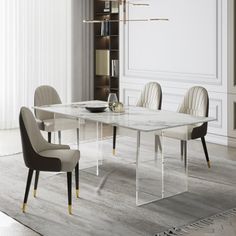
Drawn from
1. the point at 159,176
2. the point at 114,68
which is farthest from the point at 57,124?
the point at 114,68

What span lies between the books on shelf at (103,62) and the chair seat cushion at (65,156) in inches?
167

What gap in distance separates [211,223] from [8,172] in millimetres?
2173

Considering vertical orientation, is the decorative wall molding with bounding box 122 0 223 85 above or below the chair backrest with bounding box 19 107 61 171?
above

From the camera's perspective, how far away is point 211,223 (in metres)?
3.43

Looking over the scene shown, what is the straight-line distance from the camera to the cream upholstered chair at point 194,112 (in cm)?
461

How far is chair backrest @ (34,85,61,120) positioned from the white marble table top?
22.3 inches

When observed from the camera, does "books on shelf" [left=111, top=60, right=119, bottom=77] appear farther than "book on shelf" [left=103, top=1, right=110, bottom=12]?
No

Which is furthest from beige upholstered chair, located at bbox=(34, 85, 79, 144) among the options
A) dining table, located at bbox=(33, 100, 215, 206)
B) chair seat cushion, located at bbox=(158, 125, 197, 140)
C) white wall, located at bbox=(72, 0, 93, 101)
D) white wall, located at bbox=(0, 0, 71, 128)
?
white wall, located at bbox=(72, 0, 93, 101)

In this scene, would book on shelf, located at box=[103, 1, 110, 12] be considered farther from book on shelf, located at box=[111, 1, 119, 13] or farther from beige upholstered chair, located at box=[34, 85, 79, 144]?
beige upholstered chair, located at box=[34, 85, 79, 144]

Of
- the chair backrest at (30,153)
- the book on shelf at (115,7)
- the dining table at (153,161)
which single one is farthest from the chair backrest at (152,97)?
the book on shelf at (115,7)

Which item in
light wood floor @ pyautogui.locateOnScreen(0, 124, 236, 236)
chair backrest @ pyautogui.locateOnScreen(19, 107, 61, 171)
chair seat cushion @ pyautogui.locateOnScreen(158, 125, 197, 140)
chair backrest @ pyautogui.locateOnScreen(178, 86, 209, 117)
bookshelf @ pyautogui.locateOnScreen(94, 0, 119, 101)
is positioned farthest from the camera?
bookshelf @ pyautogui.locateOnScreen(94, 0, 119, 101)

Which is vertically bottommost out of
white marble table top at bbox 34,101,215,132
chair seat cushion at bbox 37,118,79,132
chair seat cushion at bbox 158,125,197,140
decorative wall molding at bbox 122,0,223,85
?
chair seat cushion at bbox 158,125,197,140

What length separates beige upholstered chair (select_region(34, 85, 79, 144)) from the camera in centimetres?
500

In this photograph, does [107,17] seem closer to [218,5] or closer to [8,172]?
[218,5]
